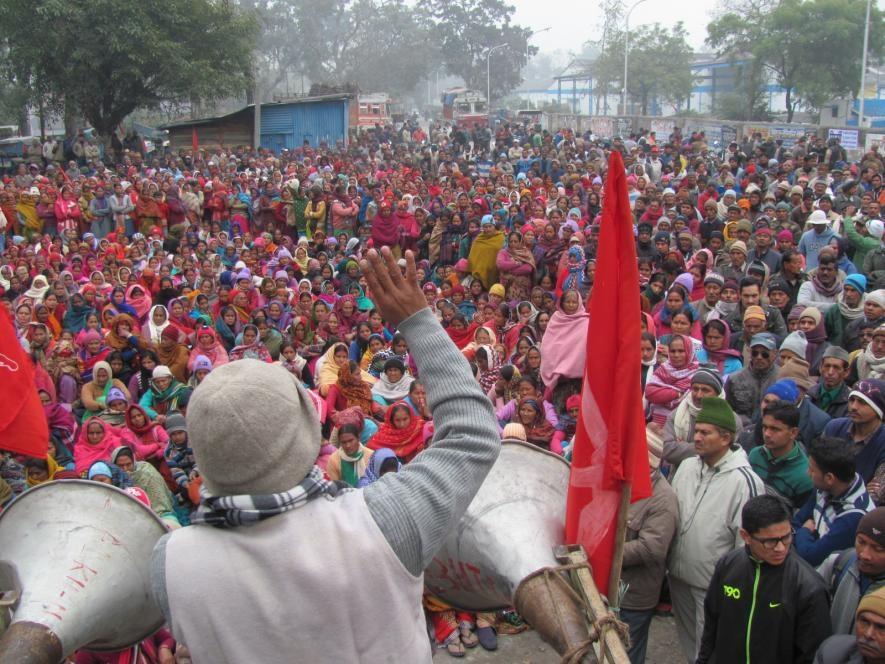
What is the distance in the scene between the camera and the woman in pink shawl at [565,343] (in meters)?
6.19

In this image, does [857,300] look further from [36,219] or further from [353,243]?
[36,219]

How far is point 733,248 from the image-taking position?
25.3 ft

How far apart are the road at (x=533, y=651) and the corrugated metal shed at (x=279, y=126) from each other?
21532 millimetres

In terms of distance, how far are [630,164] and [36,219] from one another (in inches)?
421

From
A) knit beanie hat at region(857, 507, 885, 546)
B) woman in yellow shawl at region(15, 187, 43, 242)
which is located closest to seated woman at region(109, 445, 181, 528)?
knit beanie hat at region(857, 507, 885, 546)

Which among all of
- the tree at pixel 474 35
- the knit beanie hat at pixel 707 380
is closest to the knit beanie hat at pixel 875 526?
the knit beanie hat at pixel 707 380

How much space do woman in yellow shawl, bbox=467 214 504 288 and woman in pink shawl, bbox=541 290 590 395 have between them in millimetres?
3378

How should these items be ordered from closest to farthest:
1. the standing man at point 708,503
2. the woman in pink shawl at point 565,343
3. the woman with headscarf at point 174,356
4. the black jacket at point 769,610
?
1. the black jacket at point 769,610
2. the standing man at point 708,503
3. the woman in pink shawl at point 565,343
4. the woman with headscarf at point 174,356

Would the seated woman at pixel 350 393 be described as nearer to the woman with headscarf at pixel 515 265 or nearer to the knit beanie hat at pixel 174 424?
the knit beanie hat at pixel 174 424

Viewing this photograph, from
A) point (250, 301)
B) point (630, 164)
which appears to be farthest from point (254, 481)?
point (630, 164)

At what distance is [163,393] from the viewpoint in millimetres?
7141

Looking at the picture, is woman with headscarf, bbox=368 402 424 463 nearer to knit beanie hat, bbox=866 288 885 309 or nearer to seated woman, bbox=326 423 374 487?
seated woman, bbox=326 423 374 487

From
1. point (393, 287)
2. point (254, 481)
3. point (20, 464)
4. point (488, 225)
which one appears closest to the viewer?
point (254, 481)

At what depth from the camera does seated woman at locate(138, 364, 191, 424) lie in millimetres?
7043
